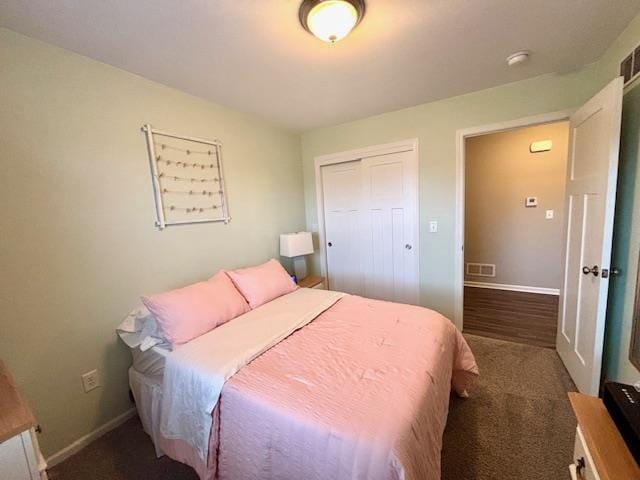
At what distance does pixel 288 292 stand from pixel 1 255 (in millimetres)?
1719

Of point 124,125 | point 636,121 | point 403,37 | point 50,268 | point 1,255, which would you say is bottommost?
point 50,268

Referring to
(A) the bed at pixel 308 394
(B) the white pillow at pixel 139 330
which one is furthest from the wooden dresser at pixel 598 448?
(B) the white pillow at pixel 139 330

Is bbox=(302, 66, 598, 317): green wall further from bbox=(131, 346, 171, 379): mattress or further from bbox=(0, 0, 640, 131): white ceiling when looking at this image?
bbox=(131, 346, 171, 379): mattress

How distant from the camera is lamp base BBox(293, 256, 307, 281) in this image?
10.1ft

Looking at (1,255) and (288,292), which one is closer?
(1,255)

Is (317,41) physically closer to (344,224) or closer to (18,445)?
(344,224)

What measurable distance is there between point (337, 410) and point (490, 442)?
1141mm

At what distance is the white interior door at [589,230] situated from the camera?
58.8 inches

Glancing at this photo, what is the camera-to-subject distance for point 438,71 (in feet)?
6.44

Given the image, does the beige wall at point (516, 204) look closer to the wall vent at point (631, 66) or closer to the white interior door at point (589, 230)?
the white interior door at point (589, 230)

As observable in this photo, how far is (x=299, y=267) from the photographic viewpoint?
308 cm

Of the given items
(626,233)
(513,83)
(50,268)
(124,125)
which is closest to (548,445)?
(626,233)

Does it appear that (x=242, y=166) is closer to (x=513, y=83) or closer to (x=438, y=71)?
(x=438, y=71)

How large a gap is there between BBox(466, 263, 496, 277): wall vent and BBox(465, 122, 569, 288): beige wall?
5 centimetres
